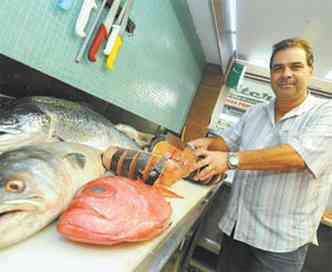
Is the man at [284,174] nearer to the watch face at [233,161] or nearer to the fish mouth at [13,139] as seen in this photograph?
the watch face at [233,161]

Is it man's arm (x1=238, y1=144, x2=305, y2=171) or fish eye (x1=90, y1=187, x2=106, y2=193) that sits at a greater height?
man's arm (x1=238, y1=144, x2=305, y2=171)

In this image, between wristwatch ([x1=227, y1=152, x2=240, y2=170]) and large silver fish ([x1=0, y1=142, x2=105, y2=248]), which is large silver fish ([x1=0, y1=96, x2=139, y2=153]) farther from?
wristwatch ([x1=227, y1=152, x2=240, y2=170])

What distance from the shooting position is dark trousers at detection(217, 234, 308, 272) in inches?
41.7

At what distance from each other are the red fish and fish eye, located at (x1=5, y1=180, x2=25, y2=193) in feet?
0.28

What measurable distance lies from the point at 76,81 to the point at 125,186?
455mm

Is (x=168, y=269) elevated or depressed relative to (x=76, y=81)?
depressed

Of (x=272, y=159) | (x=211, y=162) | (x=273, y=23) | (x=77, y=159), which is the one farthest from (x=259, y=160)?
(x=273, y=23)

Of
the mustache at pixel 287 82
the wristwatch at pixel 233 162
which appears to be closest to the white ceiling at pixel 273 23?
the mustache at pixel 287 82

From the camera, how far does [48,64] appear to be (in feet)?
2.24

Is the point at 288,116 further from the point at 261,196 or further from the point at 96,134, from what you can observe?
→ the point at 96,134

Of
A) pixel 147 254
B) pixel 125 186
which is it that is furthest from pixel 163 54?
pixel 147 254

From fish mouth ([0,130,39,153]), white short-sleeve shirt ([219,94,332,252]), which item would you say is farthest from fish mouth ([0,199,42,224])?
white short-sleeve shirt ([219,94,332,252])

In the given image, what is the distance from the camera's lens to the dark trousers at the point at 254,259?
1.06 m

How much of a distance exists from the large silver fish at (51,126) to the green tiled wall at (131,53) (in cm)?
11
